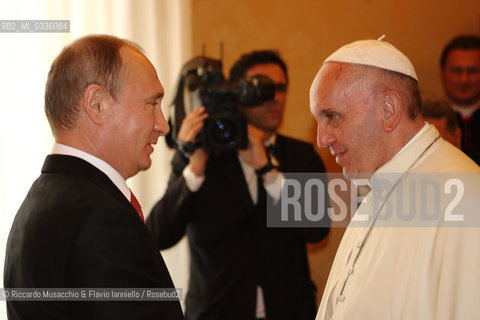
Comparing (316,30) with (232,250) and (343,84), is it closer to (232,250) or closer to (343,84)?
(232,250)

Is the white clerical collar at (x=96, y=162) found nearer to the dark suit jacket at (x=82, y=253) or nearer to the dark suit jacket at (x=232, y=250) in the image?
the dark suit jacket at (x=82, y=253)

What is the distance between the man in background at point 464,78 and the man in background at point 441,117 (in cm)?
117

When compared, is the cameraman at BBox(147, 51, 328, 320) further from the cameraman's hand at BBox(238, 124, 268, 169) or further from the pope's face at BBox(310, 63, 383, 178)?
the pope's face at BBox(310, 63, 383, 178)

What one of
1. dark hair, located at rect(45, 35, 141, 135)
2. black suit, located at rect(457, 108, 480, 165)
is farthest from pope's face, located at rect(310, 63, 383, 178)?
black suit, located at rect(457, 108, 480, 165)

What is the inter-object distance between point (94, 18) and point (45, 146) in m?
0.72

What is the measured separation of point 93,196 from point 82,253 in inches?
5.4

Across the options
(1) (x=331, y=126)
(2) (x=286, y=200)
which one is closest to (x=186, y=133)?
(2) (x=286, y=200)

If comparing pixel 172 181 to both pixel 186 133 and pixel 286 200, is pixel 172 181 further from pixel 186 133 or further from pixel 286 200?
pixel 286 200

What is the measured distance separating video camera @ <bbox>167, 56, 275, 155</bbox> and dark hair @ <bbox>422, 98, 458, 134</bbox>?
70cm

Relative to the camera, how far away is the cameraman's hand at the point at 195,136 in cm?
276

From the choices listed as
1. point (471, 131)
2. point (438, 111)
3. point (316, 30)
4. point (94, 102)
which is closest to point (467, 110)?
point (471, 131)

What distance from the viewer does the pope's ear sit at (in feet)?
4.91

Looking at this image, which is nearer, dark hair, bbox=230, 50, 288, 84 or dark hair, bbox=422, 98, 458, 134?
dark hair, bbox=422, 98, 458, 134

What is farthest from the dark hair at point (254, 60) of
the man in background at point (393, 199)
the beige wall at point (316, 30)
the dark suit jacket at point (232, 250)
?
the man in background at point (393, 199)
